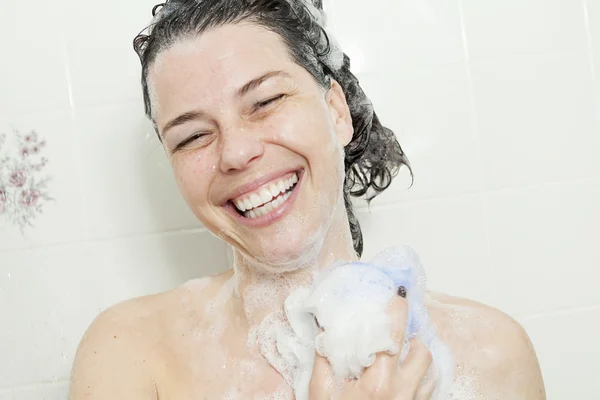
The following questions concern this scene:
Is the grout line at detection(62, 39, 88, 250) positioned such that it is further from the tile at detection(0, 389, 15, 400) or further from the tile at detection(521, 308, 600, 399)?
the tile at detection(521, 308, 600, 399)

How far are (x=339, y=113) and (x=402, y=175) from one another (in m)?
0.36

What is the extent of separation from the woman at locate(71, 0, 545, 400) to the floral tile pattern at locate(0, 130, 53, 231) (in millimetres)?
429

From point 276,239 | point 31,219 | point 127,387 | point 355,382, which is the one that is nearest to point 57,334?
point 31,219

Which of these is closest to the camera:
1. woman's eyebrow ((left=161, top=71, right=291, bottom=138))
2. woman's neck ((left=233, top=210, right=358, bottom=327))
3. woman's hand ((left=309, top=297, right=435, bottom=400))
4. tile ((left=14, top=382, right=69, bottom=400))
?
woman's hand ((left=309, top=297, right=435, bottom=400))

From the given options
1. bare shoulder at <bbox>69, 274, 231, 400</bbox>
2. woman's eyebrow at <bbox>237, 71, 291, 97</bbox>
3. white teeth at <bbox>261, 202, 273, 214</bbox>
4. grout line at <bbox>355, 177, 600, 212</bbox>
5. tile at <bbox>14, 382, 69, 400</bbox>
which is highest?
woman's eyebrow at <bbox>237, 71, 291, 97</bbox>

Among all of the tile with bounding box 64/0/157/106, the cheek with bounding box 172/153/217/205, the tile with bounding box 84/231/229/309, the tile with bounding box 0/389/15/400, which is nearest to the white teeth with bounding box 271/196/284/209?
the cheek with bounding box 172/153/217/205

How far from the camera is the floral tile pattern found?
138cm

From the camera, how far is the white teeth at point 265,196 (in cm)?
98

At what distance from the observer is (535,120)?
1.44m

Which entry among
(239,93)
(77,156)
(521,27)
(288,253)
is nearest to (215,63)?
(239,93)

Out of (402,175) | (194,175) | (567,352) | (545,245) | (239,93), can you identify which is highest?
(239,93)

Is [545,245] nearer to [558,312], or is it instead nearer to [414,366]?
[558,312]

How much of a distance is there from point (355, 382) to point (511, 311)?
686mm

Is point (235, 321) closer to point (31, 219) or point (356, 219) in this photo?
point (356, 219)
